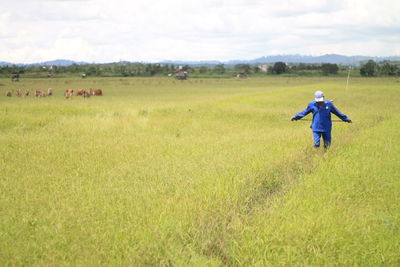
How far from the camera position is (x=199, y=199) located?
6.43 meters

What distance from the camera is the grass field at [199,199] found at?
4875 mm

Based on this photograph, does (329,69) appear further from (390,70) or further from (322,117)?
(322,117)

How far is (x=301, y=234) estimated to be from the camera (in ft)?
17.1

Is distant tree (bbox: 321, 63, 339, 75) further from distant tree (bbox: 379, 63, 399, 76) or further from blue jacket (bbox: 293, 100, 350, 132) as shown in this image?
blue jacket (bbox: 293, 100, 350, 132)

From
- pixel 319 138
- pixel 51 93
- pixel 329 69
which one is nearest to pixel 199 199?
pixel 319 138

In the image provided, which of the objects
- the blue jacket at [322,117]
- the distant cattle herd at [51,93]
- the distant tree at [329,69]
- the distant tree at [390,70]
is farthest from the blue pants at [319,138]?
the distant tree at [329,69]

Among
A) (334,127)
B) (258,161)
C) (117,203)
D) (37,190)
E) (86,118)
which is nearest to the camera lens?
(117,203)

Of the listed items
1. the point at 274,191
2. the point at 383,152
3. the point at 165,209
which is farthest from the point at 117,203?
the point at 383,152

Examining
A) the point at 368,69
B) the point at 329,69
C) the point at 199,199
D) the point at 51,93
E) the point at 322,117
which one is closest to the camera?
the point at 199,199

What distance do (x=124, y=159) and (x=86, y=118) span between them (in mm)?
7297

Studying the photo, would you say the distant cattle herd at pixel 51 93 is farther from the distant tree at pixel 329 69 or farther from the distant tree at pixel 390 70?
the distant tree at pixel 329 69

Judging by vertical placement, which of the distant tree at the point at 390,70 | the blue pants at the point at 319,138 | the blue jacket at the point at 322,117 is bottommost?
the blue pants at the point at 319,138

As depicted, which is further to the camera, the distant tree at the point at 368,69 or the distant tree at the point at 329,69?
the distant tree at the point at 329,69

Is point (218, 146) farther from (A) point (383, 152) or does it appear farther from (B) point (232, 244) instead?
(B) point (232, 244)
